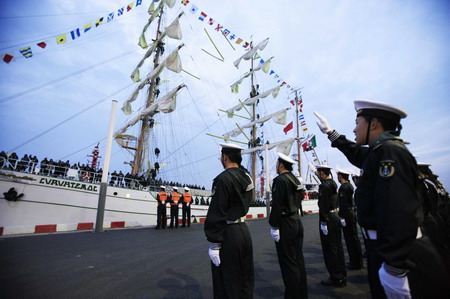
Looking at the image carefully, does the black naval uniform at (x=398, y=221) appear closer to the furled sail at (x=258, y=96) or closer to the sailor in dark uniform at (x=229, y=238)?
the sailor in dark uniform at (x=229, y=238)

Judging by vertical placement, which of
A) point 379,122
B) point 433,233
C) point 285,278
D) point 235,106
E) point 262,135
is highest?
point 235,106

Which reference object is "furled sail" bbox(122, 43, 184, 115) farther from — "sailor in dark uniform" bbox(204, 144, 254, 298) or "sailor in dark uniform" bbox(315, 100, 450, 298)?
"sailor in dark uniform" bbox(315, 100, 450, 298)

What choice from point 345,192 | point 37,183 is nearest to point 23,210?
point 37,183

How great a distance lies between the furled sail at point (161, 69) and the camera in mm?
20453

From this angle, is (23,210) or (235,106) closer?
(23,210)

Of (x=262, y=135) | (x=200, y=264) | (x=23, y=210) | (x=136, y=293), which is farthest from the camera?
(x=262, y=135)

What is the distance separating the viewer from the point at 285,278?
3051 mm

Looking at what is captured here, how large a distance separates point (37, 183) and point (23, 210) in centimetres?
136

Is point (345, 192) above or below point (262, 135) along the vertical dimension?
below

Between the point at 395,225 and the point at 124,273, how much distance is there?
446 cm

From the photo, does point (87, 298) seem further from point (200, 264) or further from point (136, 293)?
point (200, 264)

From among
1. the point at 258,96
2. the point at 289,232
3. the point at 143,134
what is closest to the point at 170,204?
the point at 289,232

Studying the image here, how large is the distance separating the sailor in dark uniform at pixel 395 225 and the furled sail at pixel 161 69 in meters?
21.1

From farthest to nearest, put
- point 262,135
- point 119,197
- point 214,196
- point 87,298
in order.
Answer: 1. point 262,135
2. point 119,197
3. point 87,298
4. point 214,196
